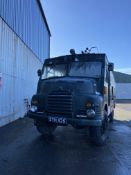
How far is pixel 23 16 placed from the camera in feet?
54.5

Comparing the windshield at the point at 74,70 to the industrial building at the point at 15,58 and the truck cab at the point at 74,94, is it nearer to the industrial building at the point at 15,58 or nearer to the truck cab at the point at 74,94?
the truck cab at the point at 74,94

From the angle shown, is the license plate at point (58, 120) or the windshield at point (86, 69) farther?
the windshield at point (86, 69)

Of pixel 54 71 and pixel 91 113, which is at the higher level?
pixel 54 71

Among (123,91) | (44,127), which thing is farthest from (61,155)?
(123,91)

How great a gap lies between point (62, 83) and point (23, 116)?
8.33 meters

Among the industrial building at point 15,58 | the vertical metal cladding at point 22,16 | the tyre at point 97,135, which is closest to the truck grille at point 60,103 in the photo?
the tyre at point 97,135

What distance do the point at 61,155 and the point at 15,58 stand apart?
26.5ft

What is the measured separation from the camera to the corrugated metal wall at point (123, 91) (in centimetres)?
6176

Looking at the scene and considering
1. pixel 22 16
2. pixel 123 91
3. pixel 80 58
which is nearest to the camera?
pixel 80 58

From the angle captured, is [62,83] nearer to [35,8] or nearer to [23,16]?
[23,16]

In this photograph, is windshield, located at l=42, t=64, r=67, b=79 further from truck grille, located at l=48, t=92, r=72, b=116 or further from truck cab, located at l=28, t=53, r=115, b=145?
truck grille, located at l=48, t=92, r=72, b=116

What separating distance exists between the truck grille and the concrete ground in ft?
3.32

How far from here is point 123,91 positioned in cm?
6262

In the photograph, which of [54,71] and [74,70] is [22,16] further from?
[74,70]
